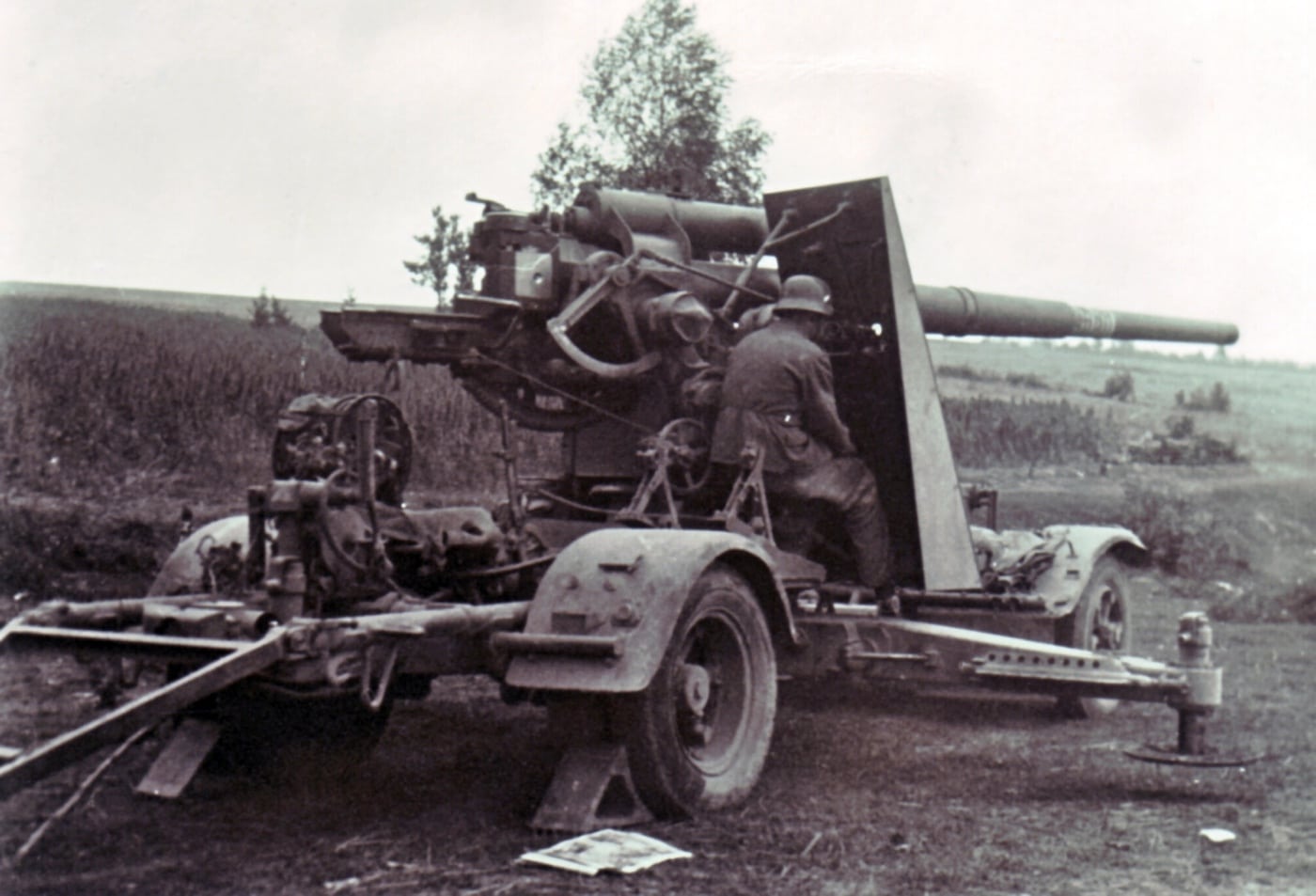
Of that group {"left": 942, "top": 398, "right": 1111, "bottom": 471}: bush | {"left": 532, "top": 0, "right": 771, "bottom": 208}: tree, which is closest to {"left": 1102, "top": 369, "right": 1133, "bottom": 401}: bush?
{"left": 942, "top": 398, "right": 1111, "bottom": 471}: bush

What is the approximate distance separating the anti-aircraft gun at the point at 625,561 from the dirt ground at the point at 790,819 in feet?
0.92

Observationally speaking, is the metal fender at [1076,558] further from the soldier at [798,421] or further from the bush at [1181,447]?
the bush at [1181,447]

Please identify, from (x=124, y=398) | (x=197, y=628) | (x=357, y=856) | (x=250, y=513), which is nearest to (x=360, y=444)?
(x=250, y=513)

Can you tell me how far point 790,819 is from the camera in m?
5.93

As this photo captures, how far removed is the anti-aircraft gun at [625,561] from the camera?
5547 millimetres

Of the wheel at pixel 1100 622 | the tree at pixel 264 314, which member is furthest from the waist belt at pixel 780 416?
the tree at pixel 264 314

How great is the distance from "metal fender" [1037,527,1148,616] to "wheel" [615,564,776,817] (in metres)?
2.97

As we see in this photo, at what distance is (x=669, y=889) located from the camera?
485cm

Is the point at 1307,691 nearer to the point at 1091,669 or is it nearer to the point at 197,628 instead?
the point at 1091,669

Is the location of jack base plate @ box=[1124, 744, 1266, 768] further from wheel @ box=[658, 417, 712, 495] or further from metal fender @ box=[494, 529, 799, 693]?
wheel @ box=[658, 417, 712, 495]

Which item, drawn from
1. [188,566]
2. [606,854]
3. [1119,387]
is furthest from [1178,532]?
[606,854]

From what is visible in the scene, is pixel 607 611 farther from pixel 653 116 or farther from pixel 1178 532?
pixel 1178 532

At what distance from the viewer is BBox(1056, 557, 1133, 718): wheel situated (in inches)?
346

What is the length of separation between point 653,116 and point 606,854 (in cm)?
946
